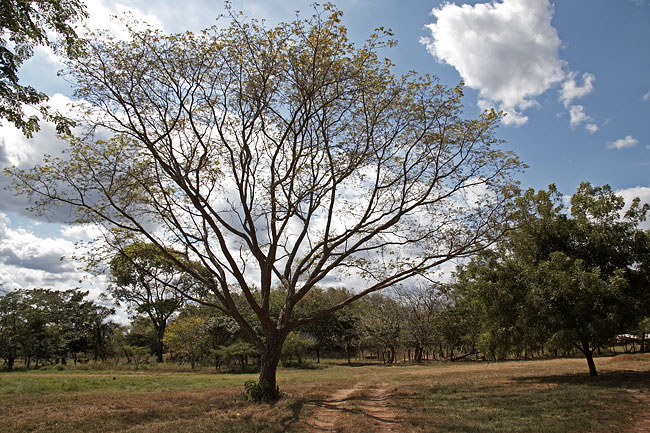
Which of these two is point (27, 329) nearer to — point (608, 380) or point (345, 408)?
point (345, 408)

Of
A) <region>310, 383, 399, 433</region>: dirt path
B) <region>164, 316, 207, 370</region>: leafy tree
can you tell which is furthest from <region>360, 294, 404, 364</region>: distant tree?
<region>310, 383, 399, 433</region>: dirt path

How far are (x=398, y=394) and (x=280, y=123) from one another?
33.5 ft

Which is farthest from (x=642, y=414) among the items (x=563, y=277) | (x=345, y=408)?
(x=345, y=408)

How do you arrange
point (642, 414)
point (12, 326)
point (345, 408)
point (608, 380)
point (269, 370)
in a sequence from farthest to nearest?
point (12, 326) < point (608, 380) < point (269, 370) < point (345, 408) < point (642, 414)

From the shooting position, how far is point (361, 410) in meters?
10.0

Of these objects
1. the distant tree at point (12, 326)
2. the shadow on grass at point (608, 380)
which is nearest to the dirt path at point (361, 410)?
the shadow on grass at point (608, 380)

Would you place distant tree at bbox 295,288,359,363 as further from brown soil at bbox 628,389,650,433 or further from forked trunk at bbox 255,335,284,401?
brown soil at bbox 628,389,650,433

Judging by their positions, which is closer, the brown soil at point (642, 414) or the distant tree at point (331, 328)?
the brown soil at point (642, 414)

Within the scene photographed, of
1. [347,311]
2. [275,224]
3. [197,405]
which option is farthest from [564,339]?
[347,311]

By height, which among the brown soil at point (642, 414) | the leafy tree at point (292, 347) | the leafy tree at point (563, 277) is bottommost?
the leafy tree at point (292, 347)

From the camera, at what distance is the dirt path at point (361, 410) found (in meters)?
8.20

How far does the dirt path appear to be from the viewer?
820cm

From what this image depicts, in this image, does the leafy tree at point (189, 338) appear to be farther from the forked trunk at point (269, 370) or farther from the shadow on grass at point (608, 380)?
the shadow on grass at point (608, 380)

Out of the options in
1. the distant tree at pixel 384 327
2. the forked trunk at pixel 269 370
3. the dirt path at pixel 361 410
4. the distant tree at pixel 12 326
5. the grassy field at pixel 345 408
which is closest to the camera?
the grassy field at pixel 345 408
